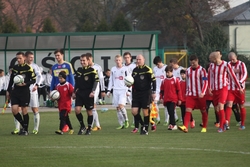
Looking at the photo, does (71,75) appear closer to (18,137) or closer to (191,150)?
(18,137)

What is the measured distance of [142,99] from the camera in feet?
56.1

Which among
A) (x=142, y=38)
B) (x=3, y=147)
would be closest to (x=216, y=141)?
(x=3, y=147)

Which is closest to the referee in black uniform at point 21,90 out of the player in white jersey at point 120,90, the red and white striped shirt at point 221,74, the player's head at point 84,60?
the player's head at point 84,60

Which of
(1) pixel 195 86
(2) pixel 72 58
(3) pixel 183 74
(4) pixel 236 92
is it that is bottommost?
(4) pixel 236 92

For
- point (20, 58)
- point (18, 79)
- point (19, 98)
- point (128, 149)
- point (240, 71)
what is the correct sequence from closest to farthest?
point (128, 149) → point (18, 79) → point (19, 98) → point (20, 58) → point (240, 71)

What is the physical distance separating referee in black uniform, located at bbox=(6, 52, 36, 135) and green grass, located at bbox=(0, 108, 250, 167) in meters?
0.57

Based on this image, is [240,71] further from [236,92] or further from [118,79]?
[118,79]

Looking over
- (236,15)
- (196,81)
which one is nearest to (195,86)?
(196,81)

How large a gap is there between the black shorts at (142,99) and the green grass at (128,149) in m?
0.70

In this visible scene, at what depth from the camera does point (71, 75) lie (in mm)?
17922

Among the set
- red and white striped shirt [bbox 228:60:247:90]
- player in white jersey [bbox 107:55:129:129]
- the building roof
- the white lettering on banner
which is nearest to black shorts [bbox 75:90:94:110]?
player in white jersey [bbox 107:55:129:129]

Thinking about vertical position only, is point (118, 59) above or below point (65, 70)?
above

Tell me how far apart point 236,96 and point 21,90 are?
198 inches

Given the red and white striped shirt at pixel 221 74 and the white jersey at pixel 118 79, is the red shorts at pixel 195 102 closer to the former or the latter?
the red and white striped shirt at pixel 221 74
